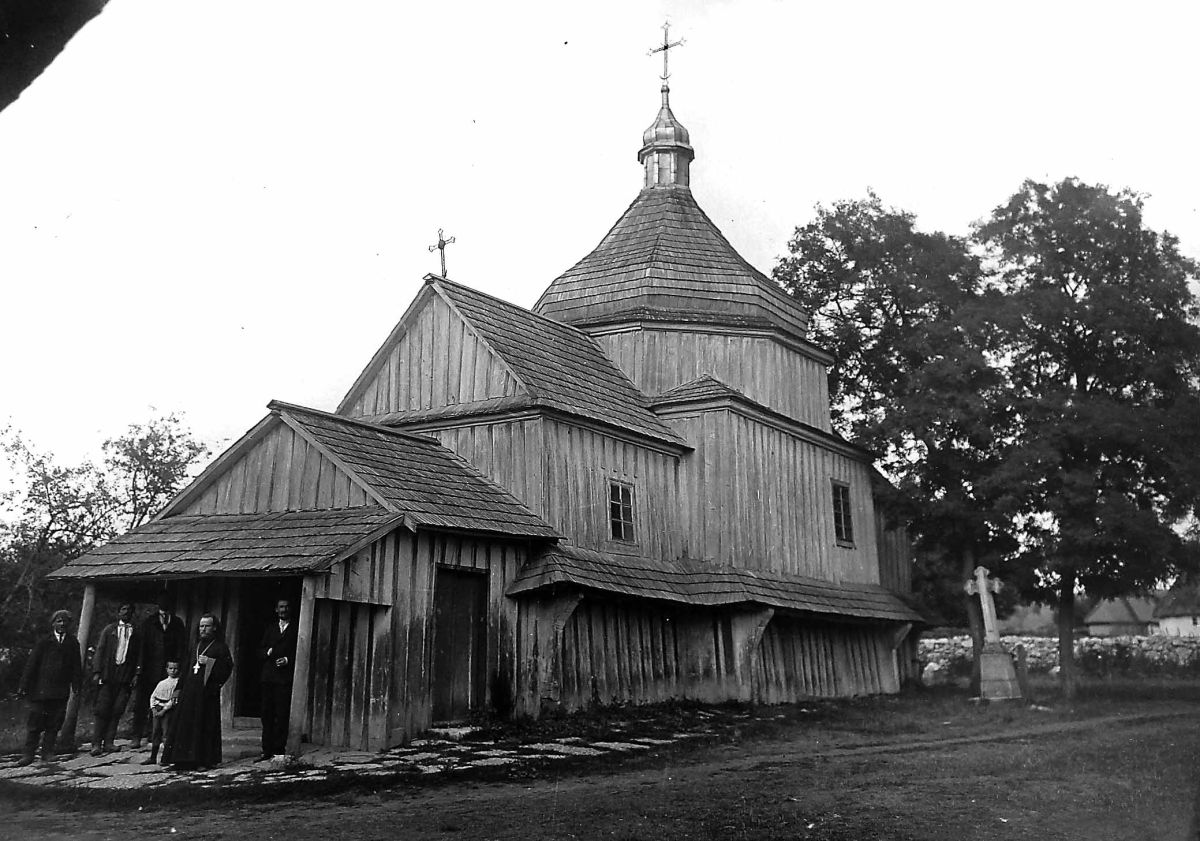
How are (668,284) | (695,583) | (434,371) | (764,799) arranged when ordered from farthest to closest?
1. (668,284)
2. (695,583)
3. (434,371)
4. (764,799)

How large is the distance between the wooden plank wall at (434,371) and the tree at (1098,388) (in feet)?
38.0

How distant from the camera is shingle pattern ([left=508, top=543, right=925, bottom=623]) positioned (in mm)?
16219

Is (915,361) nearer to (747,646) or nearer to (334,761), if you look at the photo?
(747,646)

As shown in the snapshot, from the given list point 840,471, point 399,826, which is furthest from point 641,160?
point 399,826

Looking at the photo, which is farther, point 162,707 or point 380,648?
point 380,648

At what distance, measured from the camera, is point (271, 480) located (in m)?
15.2

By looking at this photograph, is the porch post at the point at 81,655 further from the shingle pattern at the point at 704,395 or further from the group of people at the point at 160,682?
the shingle pattern at the point at 704,395

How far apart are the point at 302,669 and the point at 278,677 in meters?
0.55

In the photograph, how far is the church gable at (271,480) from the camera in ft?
47.7

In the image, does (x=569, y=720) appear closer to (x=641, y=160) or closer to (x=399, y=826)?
(x=399, y=826)

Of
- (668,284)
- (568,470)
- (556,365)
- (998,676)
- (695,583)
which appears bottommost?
(998,676)

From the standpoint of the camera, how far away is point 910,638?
27094 millimetres

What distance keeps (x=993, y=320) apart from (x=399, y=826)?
763 inches

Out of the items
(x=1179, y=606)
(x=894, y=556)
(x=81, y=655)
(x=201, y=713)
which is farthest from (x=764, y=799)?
(x=1179, y=606)
